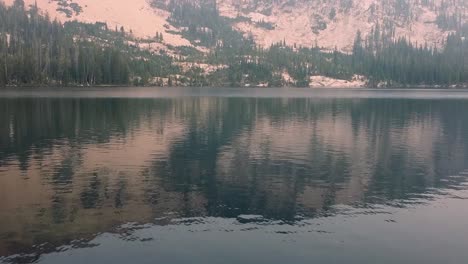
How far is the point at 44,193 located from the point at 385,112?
12138cm

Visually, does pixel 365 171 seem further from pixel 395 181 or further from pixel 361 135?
pixel 361 135

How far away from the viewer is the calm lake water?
34.7 meters

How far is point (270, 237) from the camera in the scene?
37094mm

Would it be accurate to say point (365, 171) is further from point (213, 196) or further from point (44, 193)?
point (44, 193)

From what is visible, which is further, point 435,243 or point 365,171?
point 365,171

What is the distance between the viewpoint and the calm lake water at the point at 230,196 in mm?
34688

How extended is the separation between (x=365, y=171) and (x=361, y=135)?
35.4m

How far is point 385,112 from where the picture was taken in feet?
491

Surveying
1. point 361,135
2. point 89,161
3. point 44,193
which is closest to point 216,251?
point 44,193

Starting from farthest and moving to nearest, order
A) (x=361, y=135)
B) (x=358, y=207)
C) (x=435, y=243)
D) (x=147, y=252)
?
(x=361, y=135), (x=358, y=207), (x=435, y=243), (x=147, y=252)

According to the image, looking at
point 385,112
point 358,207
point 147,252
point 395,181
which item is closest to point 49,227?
point 147,252

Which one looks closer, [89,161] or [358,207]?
[358,207]

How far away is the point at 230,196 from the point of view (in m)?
48.5

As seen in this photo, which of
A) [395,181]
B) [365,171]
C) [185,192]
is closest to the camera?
[185,192]
